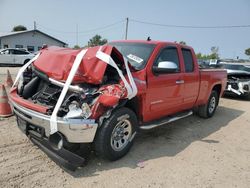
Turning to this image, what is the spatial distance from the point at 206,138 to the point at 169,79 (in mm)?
1705

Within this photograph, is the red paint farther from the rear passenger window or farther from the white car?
the white car

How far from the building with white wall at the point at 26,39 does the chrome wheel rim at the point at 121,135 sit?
108ft

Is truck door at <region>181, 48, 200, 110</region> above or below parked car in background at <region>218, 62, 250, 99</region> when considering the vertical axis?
above

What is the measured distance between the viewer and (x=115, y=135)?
3580 mm

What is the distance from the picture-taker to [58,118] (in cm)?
298

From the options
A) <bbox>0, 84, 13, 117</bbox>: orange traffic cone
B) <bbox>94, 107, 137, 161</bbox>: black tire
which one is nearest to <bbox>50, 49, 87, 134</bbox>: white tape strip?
<bbox>94, 107, 137, 161</bbox>: black tire

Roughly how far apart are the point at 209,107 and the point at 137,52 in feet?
11.4

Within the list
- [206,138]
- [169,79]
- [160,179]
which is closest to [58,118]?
[160,179]

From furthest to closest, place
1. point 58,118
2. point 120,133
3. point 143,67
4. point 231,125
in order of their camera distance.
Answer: point 231,125 → point 143,67 → point 120,133 → point 58,118

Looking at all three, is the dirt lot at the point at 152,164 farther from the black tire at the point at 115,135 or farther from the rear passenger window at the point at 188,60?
the rear passenger window at the point at 188,60

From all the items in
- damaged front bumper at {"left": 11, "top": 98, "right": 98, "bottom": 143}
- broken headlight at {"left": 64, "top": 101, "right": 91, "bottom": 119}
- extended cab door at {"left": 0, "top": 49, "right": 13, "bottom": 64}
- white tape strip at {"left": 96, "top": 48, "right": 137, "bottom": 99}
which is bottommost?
extended cab door at {"left": 0, "top": 49, "right": 13, "bottom": 64}

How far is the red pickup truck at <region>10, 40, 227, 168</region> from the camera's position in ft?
10.1

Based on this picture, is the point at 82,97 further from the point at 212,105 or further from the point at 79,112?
the point at 212,105

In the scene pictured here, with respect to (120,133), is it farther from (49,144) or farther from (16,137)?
(16,137)
